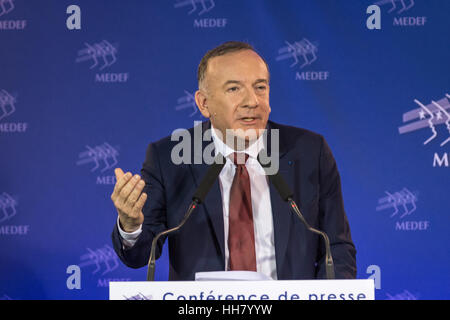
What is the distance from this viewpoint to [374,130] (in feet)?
9.82

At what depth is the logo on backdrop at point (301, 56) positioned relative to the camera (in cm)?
300

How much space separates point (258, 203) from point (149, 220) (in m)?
0.41

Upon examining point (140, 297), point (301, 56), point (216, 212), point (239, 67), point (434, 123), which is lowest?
point (140, 297)

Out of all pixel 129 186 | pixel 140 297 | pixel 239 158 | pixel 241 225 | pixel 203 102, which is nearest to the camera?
pixel 140 297

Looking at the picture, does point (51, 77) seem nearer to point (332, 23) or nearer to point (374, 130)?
point (332, 23)

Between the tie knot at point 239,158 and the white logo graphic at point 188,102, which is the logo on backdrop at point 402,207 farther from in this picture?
A: the tie knot at point 239,158

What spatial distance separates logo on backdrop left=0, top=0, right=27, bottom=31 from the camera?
307 cm

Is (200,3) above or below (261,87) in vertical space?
above

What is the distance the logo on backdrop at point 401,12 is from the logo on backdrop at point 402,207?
96 cm

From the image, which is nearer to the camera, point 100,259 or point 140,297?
point 140,297

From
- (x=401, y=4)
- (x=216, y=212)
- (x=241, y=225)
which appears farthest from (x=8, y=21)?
(x=401, y=4)

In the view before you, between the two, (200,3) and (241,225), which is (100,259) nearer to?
(241,225)

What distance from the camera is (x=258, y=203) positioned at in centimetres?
190
